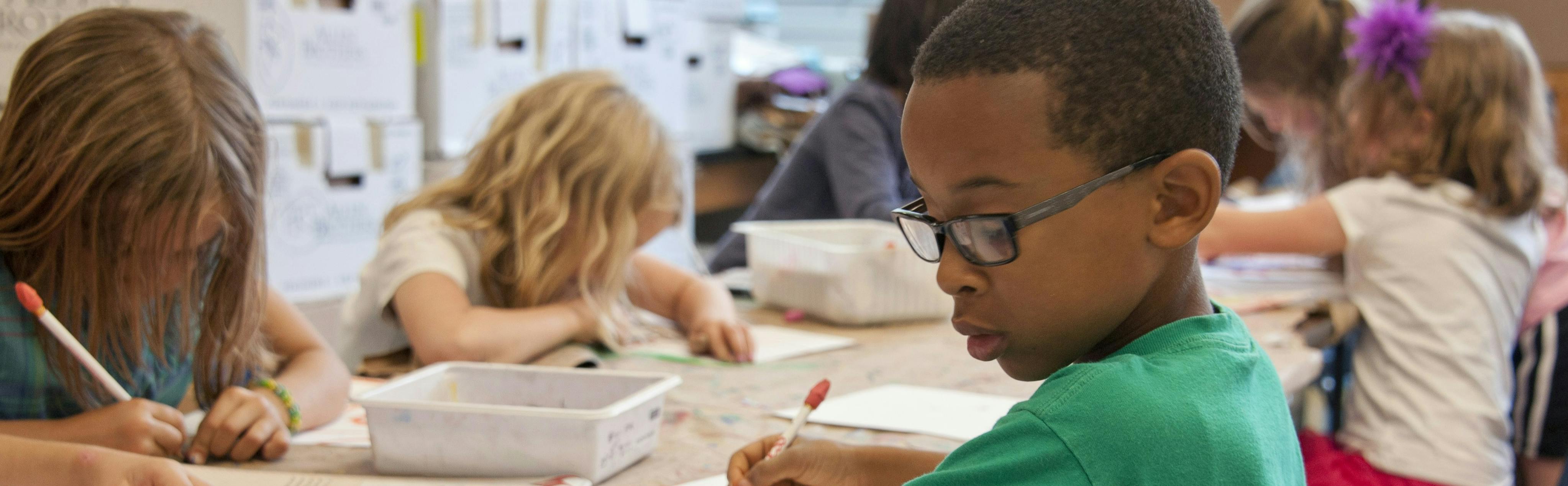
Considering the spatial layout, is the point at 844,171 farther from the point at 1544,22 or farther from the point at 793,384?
the point at 1544,22

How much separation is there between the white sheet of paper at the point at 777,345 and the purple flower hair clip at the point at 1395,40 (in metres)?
0.93

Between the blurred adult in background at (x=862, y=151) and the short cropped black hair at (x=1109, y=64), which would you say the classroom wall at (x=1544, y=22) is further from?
the short cropped black hair at (x=1109, y=64)

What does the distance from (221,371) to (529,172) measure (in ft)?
1.67

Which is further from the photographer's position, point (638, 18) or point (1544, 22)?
point (1544, 22)

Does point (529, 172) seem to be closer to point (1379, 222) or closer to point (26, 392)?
point (26, 392)

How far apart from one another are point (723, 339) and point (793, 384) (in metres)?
0.19

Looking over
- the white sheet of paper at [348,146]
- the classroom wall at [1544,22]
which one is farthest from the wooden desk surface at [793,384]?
the classroom wall at [1544,22]

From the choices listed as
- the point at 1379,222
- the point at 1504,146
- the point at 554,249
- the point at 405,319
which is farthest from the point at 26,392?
the point at 1504,146

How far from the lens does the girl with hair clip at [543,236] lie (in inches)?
55.8

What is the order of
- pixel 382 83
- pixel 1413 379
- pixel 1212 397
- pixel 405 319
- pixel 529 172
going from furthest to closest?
pixel 382 83 → pixel 1413 379 → pixel 529 172 → pixel 405 319 → pixel 1212 397

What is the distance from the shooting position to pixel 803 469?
34.2 inches

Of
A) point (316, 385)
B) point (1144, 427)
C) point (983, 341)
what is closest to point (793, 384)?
point (316, 385)

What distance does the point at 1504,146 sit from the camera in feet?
5.46

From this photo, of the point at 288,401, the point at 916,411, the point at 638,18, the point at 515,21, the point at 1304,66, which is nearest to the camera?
the point at 288,401
